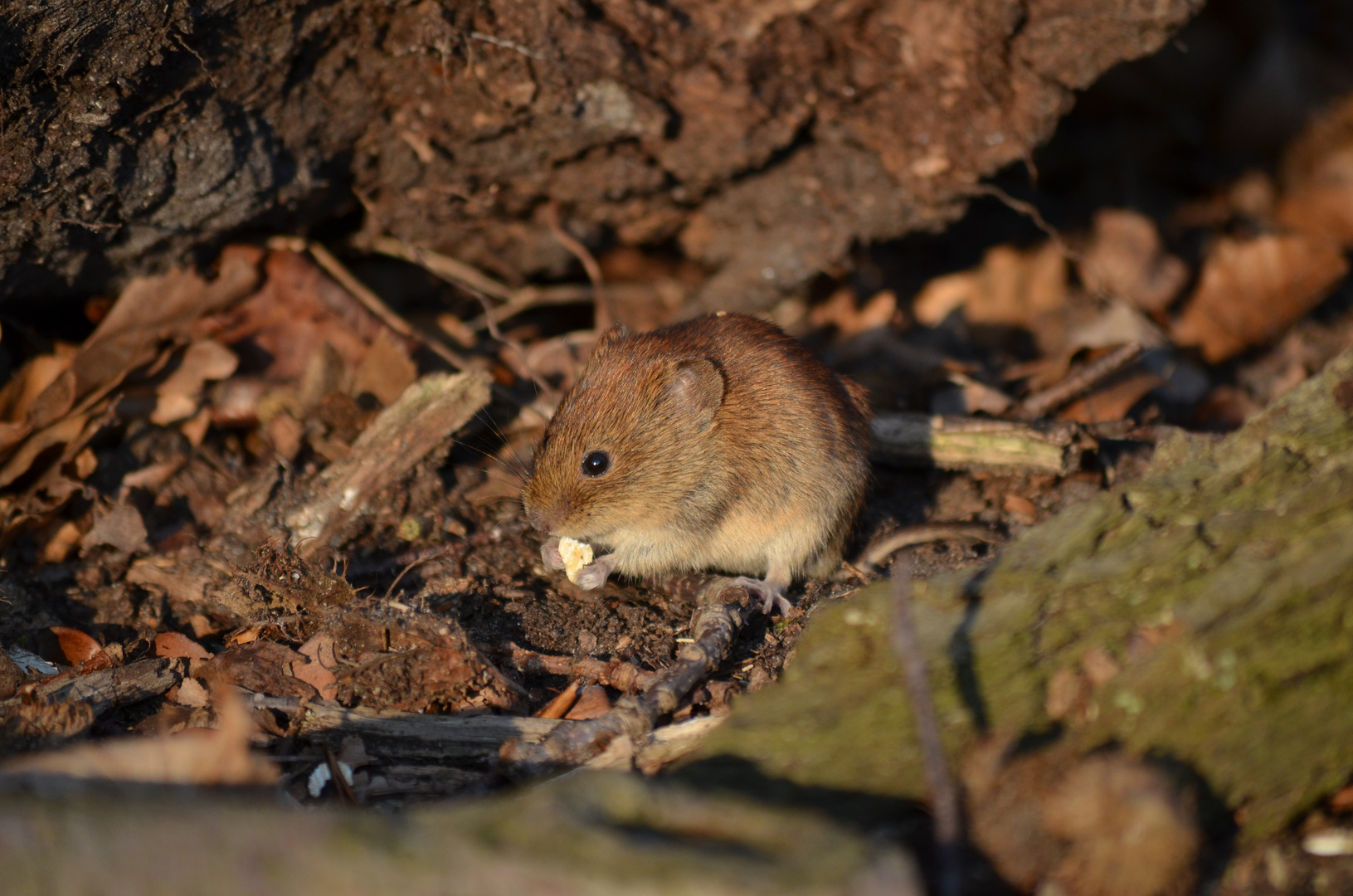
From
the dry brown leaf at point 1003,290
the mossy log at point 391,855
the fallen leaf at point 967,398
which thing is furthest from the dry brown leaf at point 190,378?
the dry brown leaf at point 1003,290

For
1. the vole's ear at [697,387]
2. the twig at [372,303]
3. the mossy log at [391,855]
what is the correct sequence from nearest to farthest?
the mossy log at [391,855], the vole's ear at [697,387], the twig at [372,303]

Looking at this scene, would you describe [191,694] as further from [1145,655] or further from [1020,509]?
[1020,509]

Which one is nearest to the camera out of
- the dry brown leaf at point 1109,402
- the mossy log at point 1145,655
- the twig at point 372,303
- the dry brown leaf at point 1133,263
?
the mossy log at point 1145,655

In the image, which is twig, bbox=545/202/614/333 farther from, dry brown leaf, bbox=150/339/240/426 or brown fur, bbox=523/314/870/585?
dry brown leaf, bbox=150/339/240/426

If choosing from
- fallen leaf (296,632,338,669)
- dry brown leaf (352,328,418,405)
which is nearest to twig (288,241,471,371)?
dry brown leaf (352,328,418,405)

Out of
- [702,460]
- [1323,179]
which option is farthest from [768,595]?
[1323,179]

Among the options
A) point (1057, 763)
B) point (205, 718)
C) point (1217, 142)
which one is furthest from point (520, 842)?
point (1217, 142)

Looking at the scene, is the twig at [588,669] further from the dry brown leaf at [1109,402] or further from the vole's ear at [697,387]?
the dry brown leaf at [1109,402]
